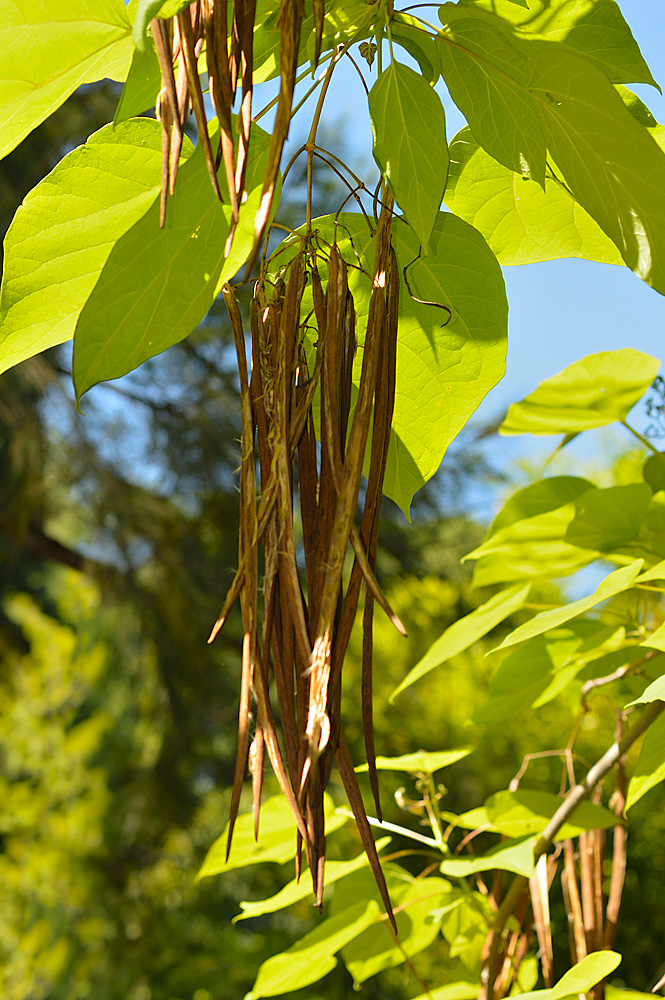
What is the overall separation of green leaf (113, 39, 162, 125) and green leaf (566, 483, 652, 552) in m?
0.23

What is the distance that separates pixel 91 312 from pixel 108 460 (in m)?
1.26

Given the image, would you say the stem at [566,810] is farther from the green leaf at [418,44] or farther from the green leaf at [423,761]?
the green leaf at [418,44]

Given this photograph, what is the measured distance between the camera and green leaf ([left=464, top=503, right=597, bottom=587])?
0.34 metres

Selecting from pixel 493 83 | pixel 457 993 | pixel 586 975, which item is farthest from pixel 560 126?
pixel 457 993

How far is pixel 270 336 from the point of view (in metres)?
0.14

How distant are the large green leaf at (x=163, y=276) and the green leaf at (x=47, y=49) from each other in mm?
25

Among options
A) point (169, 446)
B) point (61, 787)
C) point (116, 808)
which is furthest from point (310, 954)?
point (116, 808)

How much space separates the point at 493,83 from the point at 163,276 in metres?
0.08

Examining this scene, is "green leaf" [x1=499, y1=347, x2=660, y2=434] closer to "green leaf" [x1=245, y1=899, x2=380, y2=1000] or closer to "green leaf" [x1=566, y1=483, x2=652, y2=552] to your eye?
"green leaf" [x1=566, y1=483, x2=652, y2=552]

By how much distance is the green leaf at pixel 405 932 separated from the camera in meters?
0.34

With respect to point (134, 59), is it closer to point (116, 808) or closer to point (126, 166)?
point (126, 166)

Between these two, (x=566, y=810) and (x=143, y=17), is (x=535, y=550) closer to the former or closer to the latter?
(x=566, y=810)

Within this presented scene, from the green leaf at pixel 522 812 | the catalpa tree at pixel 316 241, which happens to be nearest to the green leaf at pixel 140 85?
the catalpa tree at pixel 316 241

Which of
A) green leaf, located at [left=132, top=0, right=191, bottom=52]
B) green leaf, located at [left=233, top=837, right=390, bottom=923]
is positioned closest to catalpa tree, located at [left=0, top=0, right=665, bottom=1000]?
green leaf, located at [left=132, top=0, right=191, bottom=52]
